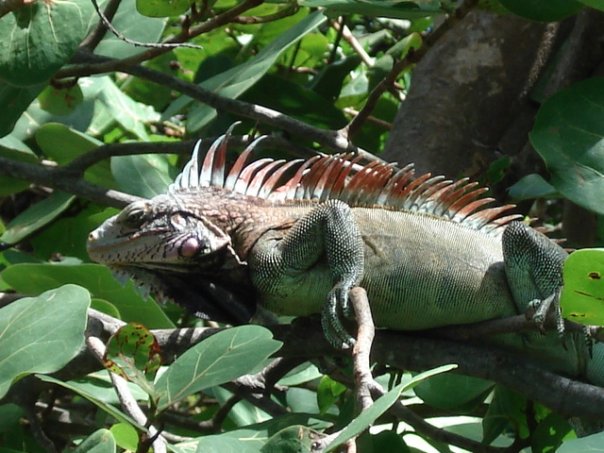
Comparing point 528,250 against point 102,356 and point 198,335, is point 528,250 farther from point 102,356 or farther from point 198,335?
point 102,356

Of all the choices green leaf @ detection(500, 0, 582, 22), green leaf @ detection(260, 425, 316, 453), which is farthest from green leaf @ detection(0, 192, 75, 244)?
green leaf @ detection(260, 425, 316, 453)

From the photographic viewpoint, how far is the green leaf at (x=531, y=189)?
11.4 ft

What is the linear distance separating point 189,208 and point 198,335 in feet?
2.16

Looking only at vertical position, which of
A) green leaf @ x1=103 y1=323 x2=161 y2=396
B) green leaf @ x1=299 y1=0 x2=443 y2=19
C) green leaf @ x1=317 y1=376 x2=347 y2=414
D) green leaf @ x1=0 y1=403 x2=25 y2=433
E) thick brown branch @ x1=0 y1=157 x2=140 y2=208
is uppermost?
green leaf @ x1=299 y1=0 x2=443 y2=19

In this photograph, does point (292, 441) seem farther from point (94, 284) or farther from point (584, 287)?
point (94, 284)

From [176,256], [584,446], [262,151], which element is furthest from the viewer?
[262,151]

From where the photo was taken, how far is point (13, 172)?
3.50m

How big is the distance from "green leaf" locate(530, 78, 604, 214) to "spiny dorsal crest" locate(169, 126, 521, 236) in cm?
33

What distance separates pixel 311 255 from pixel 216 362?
105 centimetres

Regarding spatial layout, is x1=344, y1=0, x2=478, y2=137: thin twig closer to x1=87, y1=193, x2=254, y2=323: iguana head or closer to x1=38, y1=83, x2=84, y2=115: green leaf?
x1=87, y1=193, x2=254, y2=323: iguana head

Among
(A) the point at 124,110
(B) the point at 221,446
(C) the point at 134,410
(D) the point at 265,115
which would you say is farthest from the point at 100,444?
(A) the point at 124,110

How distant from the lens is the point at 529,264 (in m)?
3.10

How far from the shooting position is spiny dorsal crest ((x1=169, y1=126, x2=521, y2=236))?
324 centimetres

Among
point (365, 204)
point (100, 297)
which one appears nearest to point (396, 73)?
point (365, 204)
